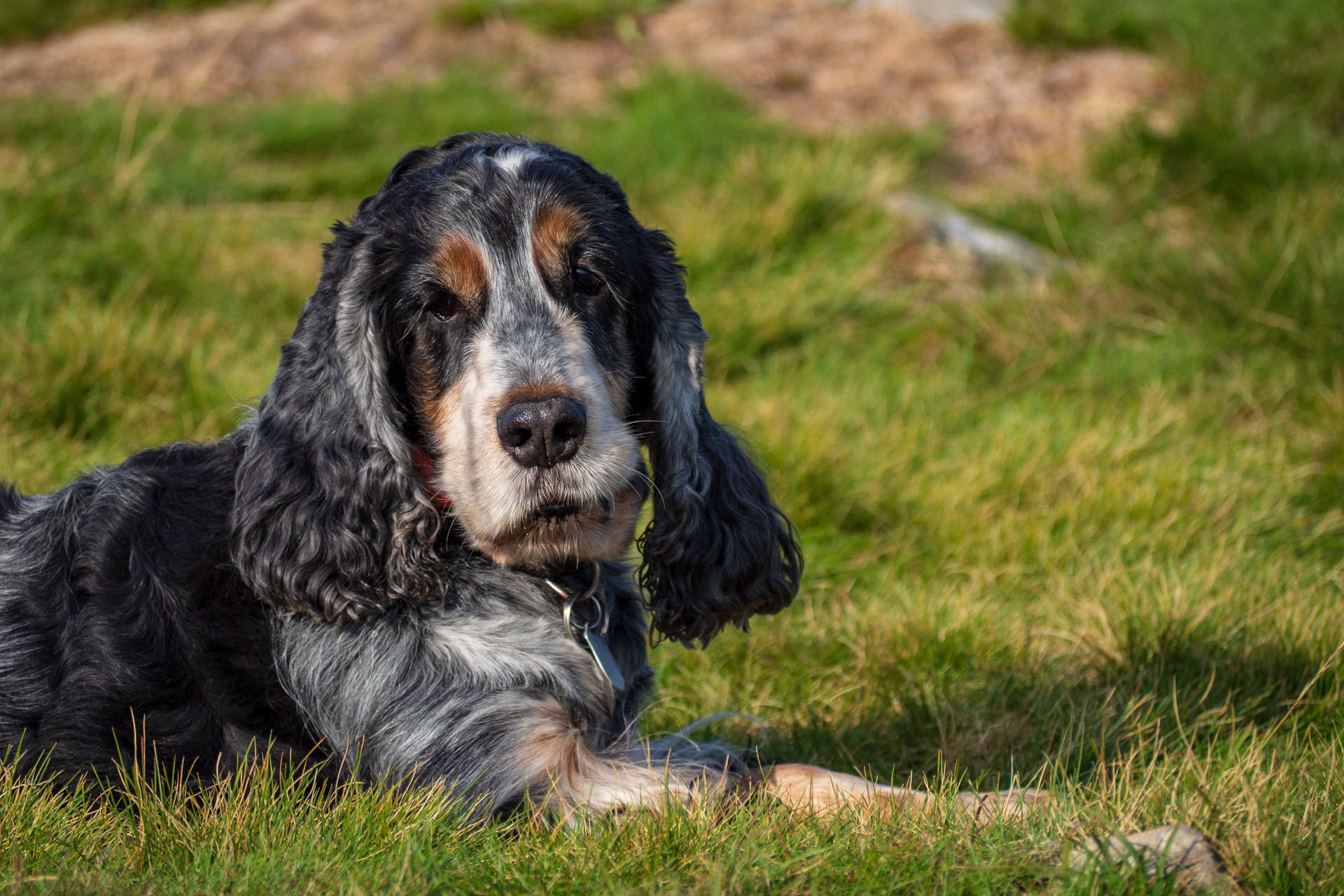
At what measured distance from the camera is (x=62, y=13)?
1073 cm

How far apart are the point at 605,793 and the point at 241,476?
1276 millimetres

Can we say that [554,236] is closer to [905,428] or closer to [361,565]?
[361,565]

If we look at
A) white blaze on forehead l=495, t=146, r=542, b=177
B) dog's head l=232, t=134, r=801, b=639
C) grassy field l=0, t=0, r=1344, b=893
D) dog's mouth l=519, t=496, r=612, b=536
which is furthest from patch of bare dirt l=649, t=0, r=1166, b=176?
dog's mouth l=519, t=496, r=612, b=536

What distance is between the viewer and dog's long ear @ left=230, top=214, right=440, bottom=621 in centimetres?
324

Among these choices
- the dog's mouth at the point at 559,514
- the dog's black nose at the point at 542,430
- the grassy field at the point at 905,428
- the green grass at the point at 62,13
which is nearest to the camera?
the grassy field at the point at 905,428

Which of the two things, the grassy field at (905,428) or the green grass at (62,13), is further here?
the green grass at (62,13)

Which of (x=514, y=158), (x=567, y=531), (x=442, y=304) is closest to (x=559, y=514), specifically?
(x=567, y=531)

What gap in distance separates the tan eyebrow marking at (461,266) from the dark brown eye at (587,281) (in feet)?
0.83

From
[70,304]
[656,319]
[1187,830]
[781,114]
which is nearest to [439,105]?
[781,114]

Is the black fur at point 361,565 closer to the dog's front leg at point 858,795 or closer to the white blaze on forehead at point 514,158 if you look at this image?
the white blaze on forehead at point 514,158

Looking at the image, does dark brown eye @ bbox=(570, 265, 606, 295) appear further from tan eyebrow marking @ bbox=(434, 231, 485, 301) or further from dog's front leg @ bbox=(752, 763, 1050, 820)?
dog's front leg @ bbox=(752, 763, 1050, 820)

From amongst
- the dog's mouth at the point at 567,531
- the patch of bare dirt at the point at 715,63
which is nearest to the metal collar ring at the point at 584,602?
the dog's mouth at the point at 567,531

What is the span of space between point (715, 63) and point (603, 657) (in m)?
7.79

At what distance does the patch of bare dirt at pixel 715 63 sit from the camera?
380 inches
